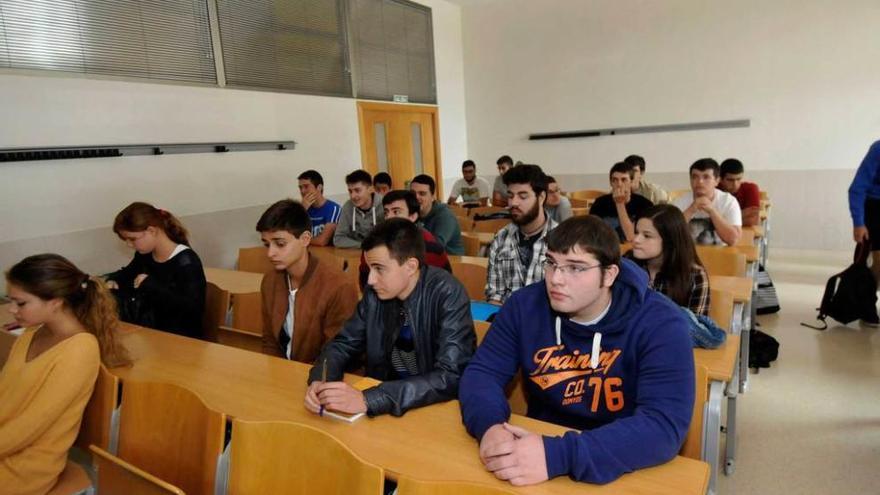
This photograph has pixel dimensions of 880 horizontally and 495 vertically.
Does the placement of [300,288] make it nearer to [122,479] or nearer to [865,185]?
[122,479]

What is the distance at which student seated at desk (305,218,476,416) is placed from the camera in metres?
1.62

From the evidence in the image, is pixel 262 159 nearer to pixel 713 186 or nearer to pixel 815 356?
pixel 713 186

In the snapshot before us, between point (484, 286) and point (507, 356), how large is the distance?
1463 millimetres

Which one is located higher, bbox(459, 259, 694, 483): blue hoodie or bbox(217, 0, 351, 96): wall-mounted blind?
bbox(217, 0, 351, 96): wall-mounted blind

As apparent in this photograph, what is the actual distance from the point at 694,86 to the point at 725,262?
4430 millimetres

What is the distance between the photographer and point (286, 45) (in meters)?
5.12

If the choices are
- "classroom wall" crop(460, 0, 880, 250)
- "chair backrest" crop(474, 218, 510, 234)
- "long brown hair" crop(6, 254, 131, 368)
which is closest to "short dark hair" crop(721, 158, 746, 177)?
"chair backrest" crop(474, 218, 510, 234)

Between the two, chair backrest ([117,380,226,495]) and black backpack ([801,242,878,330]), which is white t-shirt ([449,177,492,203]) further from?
chair backrest ([117,380,226,495])

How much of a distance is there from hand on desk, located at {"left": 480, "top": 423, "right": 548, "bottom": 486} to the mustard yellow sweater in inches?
50.5

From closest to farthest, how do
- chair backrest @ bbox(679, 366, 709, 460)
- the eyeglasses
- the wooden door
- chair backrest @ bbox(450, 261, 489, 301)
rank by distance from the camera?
1. the eyeglasses
2. chair backrest @ bbox(679, 366, 709, 460)
3. chair backrest @ bbox(450, 261, 489, 301)
4. the wooden door

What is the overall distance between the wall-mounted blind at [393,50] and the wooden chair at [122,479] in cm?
516

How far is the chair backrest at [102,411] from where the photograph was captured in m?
1.68

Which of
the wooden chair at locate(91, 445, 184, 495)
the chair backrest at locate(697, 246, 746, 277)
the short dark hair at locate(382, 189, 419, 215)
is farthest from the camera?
the short dark hair at locate(382, 189, 419, 215)

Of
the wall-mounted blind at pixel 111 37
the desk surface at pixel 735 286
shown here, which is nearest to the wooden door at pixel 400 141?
the wall-mounted blind at pixel 111 37
